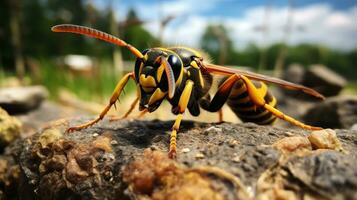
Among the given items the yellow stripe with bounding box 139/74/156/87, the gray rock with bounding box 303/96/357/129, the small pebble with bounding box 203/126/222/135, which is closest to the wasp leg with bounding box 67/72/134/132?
the yellow stripe with bounding box 139/74/156/87

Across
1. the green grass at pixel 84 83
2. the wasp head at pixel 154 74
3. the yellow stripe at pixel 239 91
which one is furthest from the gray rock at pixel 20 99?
the yellow stripe at pixel 239 91

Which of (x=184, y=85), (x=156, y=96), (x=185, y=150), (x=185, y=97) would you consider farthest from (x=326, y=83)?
(x=185, y=150)

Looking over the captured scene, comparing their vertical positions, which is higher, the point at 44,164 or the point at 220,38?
the point at 220,38

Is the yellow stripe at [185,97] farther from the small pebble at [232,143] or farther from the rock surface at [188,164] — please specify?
the small pebble at [232,143]

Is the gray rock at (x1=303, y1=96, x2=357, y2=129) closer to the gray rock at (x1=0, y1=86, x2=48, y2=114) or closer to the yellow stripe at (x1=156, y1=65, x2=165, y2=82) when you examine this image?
the yellow stripe at (x1=156, y1=65, x2=165, y2=82)

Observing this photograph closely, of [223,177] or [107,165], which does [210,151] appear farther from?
[107,165]

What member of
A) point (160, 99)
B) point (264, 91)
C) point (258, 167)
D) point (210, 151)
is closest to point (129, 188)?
point (210, 151)
